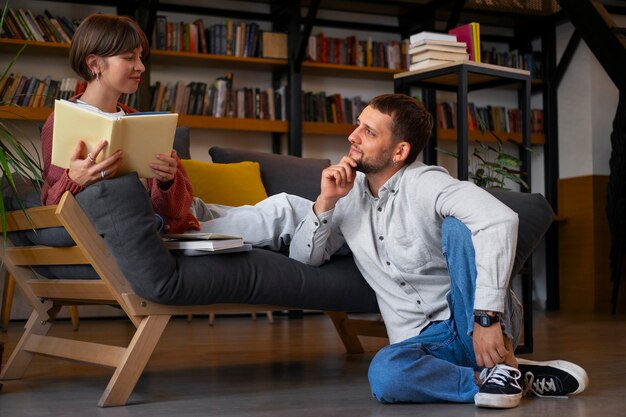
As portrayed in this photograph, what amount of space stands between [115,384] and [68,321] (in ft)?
10.1

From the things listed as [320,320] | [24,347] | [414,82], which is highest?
[414,82]

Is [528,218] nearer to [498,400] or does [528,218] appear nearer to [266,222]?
[498,400]

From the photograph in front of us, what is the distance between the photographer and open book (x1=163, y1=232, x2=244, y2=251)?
7.09 ft

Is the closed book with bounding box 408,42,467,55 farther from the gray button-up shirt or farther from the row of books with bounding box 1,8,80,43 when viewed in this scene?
the row of books with bounding box 1,8,80,43

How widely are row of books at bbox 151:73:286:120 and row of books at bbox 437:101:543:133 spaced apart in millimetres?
1311

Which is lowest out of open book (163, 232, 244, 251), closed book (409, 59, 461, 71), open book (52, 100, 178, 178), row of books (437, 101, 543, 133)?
row of books (437, 101, 543, 133)

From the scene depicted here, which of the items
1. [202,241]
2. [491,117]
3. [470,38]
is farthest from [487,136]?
[202,241]

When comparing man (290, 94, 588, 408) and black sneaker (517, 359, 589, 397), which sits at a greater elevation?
man (290, 94, 588, 408)

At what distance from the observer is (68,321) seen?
5.00m

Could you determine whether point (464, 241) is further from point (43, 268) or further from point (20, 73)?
point (20, 73)

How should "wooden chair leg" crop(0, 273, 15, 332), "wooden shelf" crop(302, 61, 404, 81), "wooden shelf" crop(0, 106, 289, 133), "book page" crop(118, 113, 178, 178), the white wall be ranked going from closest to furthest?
"book page" crop(118, 113, 178, 178), "wooden chair leg" crop(0, 273, 15, 332), "wooden shelf" crop(0, 106, 289, 133), "wooden shelf" crop(302, 61, 404, 81), the white wall

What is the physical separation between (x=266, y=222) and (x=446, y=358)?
692 millimetres

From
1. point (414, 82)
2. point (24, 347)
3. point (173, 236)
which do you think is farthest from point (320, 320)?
point (173, 236)

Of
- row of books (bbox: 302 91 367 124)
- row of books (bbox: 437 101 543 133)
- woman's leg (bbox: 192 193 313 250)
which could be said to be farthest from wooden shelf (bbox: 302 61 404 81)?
woman's leg (bbox: 192 193 313 250)
